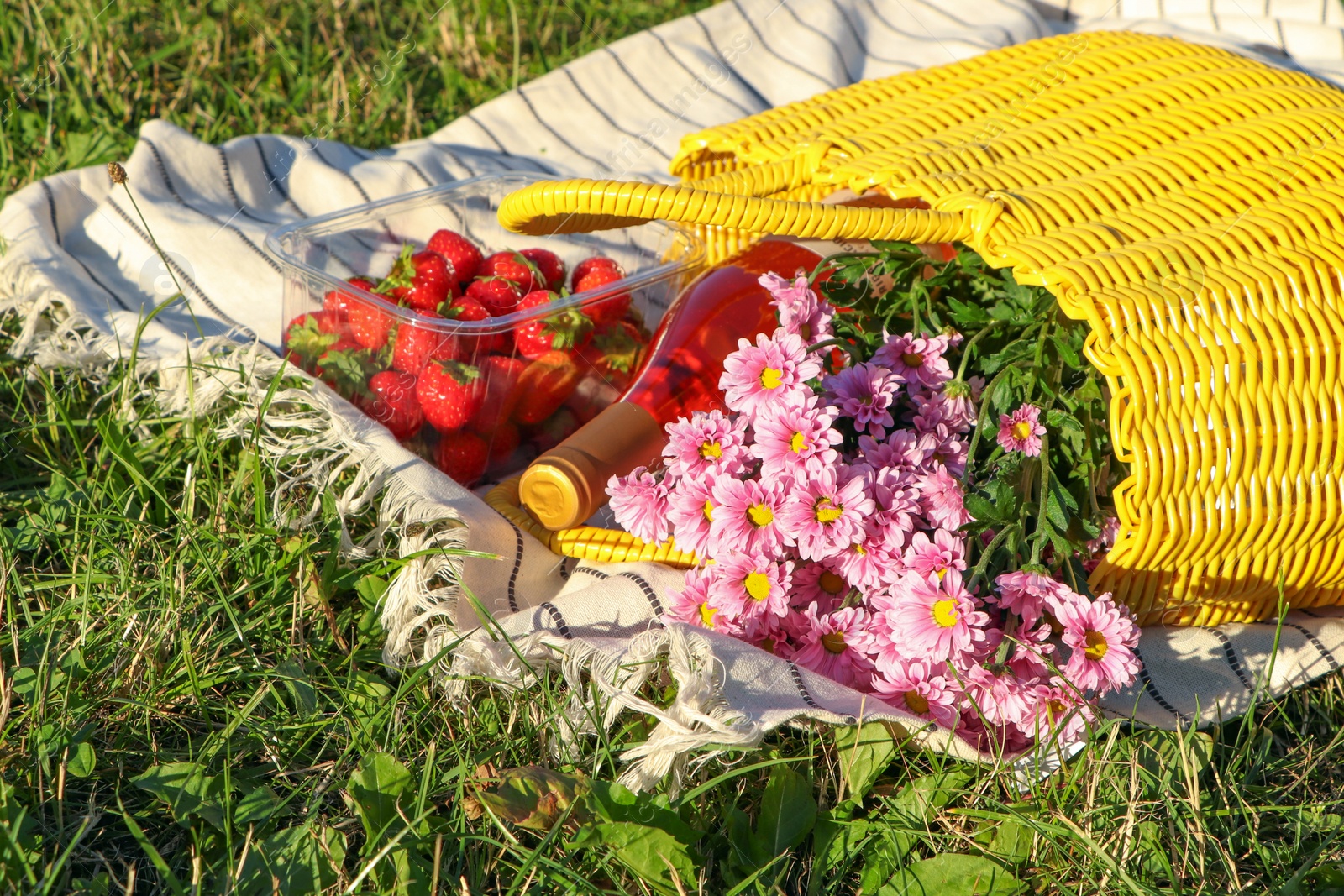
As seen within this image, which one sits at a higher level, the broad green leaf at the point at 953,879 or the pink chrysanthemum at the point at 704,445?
the pink chrysanthemum at the point at 704,445

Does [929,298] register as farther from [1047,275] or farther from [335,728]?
[335,728]

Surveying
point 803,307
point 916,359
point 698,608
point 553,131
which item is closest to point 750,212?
point 803,307

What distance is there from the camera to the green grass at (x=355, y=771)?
2.98ft

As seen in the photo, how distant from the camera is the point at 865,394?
110 centimetres

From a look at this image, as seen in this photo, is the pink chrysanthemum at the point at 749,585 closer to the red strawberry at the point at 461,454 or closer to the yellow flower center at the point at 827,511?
the yellow flower center at the point at 827,511

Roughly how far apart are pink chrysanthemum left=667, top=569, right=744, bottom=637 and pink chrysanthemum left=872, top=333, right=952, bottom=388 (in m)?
0.30

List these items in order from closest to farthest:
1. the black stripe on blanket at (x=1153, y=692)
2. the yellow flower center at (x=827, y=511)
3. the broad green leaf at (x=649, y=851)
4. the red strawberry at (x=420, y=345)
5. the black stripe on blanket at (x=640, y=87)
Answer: the broad green leaf at (x=649, y=851)
the yellow flower center at (x=827, y=511)
the black stripe on blanket at (x=1153, y=692)
the red strawberry at (x=420, y=345)
the black stripe on blanket at (x=640, y=87)

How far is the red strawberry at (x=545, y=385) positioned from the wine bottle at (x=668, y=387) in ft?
0.25

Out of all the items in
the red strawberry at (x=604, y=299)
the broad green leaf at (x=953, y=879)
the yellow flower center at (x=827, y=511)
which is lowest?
the broad green leaf at (x=953, y=879)

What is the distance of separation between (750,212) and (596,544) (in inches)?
16.6


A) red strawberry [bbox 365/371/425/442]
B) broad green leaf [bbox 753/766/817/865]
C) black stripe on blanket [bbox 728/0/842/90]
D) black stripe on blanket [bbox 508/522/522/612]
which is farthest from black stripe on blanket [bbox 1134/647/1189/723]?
black stripe on blanket [bbox 728/0/842/90]

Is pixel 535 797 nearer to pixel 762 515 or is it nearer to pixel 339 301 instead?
pixel 762 515

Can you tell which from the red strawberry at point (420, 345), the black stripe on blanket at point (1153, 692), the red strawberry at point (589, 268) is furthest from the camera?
the red strawberry at point (589, 268)

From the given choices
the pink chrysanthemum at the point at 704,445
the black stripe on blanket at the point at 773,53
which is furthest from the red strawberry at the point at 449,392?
the black stripe on blanket at the point at 773,53
